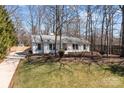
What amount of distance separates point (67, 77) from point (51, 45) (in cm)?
1562

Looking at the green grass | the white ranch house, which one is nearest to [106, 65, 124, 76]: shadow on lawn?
the green grass

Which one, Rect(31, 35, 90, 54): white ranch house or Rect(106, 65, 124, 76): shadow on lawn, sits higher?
Rect(31, 35, 90, 54): white ranch house

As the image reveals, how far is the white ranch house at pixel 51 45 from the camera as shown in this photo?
27.5 metres

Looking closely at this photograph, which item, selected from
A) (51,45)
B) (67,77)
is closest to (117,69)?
(67,77)

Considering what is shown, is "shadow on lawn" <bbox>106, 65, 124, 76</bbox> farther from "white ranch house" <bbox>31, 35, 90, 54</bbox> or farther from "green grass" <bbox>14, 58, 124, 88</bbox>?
"white ranch house" <bbox>31, 35, 90, 54</bbox>

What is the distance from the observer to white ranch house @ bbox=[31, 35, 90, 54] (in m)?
27.5

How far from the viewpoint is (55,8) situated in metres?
23.6

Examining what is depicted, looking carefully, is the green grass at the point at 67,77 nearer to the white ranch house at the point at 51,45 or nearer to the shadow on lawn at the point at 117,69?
the shadow on lawn at the point at 117,69

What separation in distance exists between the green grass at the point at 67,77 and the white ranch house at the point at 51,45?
12.6 meters

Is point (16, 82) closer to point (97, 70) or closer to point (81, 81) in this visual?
point (81, 81)

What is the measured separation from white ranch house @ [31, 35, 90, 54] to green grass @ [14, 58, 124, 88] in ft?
41.5

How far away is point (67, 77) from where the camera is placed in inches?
486

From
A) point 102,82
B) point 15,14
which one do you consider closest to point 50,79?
point 102,82

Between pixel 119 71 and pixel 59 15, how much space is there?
38.2 feet
